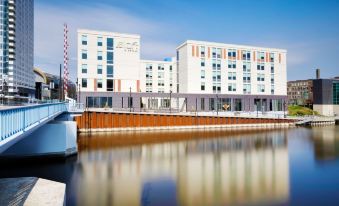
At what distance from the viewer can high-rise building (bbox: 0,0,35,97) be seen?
113 m

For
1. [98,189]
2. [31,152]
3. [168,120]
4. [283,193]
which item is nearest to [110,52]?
[168,120]

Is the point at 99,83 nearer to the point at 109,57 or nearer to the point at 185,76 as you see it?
the point at 109,57

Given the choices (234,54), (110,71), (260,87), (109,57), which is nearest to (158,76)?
(110,71)

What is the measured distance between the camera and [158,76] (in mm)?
77812

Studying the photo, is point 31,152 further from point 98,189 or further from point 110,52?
point 110,52

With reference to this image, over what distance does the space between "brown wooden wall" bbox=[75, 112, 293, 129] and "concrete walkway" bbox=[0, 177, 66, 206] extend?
3249 cm

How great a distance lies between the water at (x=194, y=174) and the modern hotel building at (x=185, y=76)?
81.2 ft

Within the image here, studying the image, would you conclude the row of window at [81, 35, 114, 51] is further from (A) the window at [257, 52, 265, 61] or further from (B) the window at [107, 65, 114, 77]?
(A) the window at [257, 52, 265, 61]

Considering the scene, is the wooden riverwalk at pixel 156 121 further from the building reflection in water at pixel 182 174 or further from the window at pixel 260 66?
A: the window at pixel 260 66

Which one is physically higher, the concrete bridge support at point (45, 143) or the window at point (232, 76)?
the window at point (232, 76)

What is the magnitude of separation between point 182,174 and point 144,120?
3145 centimetres

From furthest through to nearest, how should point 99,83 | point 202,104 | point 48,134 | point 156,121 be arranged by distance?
point 202,104 → point 99,83 → point 156,121 → point 48,134

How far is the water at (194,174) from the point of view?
16.6 m

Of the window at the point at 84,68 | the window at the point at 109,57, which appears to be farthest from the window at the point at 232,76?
the window at the point at 84,68
